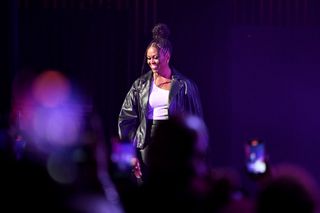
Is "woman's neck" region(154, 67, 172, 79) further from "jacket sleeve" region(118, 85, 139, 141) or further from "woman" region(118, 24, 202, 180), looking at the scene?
"jacket sleeve" region(118, 85, 139, 141)

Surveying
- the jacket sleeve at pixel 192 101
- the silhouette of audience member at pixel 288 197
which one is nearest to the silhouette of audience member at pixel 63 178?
the silhouette of audience member at pixel 288 197

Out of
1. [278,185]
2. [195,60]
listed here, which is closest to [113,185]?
[278,185]

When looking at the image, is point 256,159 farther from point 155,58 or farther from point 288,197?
point 155,58

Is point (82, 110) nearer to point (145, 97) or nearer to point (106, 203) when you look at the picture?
point (145, 97)

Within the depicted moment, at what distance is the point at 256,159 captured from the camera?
3258 mm

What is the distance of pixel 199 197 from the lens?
2.40 meters

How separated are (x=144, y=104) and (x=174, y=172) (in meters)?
3.31

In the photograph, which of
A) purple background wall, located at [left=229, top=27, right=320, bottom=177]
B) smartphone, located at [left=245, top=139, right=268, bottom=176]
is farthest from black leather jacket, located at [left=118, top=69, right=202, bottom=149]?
smartphone, located at [left=245, top=139, right=268, bottom=176]

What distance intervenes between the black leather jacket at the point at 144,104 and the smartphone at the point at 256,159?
2.28 meters

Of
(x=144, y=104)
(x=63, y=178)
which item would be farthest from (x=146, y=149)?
(x=63, y=178)

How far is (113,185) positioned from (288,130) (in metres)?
4.87

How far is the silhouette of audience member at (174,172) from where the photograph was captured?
238 cm

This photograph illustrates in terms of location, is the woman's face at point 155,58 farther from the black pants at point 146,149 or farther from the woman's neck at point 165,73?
the black pants at point 146,149

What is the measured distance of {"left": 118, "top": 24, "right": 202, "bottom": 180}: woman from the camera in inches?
223
